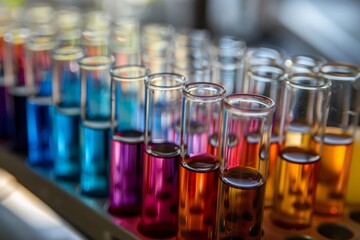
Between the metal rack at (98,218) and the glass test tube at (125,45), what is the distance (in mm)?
286

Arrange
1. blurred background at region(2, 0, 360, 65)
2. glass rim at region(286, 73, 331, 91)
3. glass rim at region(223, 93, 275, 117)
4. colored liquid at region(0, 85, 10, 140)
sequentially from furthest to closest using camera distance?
blurred background at region(2, 0, 360, 65), colored liquid at region(0, 85, 10, 140), glass rim at region(286, 73, 331, 91), glass rim at region(223, 93, 275, 117)

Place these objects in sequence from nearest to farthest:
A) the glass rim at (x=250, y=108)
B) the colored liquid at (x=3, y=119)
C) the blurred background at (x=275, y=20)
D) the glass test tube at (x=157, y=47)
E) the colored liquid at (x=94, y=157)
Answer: the glass rim at (x=250, y=108) → the colored liquid at (x=94, y=157) → the glass test tube at (x=157, y=47) → the colored liquid at (x=3, y=119) → the blurred background at (x=275, y=20)

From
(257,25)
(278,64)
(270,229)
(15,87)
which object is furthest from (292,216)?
(257,25)

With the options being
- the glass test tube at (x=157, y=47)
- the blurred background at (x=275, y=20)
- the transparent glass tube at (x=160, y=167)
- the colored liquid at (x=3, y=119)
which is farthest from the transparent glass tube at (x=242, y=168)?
the blurred background at (x=275, y=20)

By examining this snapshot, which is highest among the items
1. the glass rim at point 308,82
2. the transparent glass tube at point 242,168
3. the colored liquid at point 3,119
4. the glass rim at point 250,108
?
the glass rim at point 308,82

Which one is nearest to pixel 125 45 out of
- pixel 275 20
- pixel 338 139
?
pixel 338 139

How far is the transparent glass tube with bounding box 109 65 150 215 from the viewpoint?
954mm

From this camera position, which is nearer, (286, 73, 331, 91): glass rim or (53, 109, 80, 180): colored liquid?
(286, 73, 331, 91): glass rim

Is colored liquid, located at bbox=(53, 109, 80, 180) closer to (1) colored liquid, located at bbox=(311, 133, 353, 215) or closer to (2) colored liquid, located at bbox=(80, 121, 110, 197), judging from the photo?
(2) colored liquid, located at bbox=(80, 121, 110, 197)

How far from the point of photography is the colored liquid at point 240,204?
0.81m

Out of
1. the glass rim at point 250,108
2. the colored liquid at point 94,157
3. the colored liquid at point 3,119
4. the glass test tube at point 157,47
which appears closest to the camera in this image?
the glass rim at point 250,108

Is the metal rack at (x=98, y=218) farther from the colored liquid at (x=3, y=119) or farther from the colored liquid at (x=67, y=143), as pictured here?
the colored liquid at (x=3, y=119)

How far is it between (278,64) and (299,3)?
5.01 ft

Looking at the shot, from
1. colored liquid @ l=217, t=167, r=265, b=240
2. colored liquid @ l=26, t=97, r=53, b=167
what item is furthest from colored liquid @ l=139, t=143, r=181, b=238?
colored liquid @ l=26, t=97, r=53, b=167
